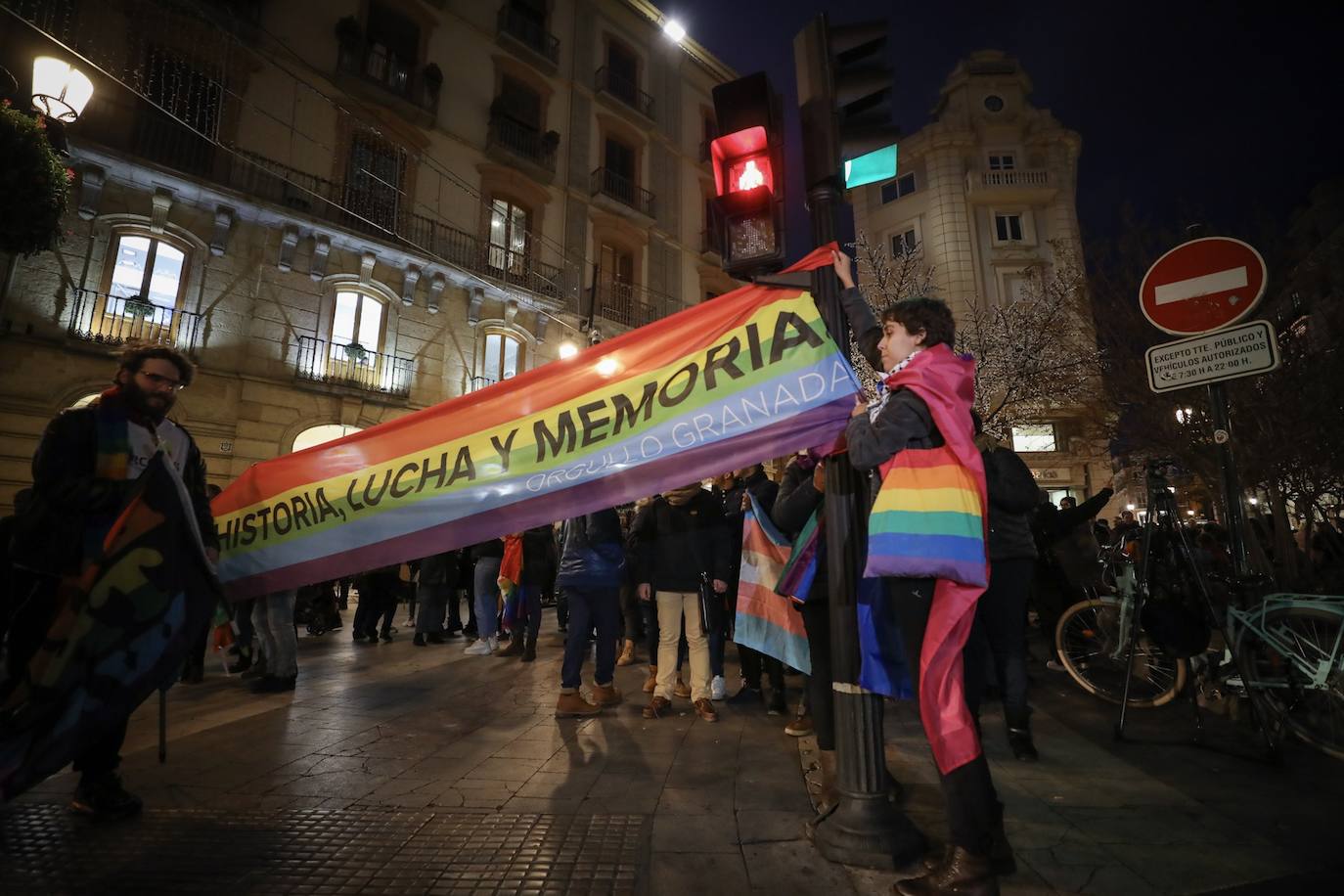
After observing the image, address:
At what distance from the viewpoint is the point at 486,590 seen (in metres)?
7.70

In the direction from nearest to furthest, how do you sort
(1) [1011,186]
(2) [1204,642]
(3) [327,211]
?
(2) [1204,642], (3) [327,211], (1) [1011,186]

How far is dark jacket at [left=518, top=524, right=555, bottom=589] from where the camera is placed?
7633 mm

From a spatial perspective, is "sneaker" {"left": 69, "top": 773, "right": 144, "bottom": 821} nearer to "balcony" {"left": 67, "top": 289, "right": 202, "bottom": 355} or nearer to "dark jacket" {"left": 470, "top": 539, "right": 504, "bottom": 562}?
"dark jacket" {"left": 470, "top": 539, "right": 504, "bottom": 562}

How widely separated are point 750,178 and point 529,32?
2085cm

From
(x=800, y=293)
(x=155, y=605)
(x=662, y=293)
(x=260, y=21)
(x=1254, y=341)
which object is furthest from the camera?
(x=662, y=293)

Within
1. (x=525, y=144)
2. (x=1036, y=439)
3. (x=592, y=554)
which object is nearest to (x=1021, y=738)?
(x=592, y=554)

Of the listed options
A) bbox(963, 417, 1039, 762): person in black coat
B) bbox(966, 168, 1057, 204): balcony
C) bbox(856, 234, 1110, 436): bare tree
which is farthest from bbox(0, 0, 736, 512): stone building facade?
bbox(966, 168, 1057, 204): balcony

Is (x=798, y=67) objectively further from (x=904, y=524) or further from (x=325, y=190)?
(x=325, y=190)

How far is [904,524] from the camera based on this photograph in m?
2.23

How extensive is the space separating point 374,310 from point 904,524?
16.6 metres

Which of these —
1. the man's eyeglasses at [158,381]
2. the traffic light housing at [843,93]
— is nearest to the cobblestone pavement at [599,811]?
the man's eyeglasses at [158,381]

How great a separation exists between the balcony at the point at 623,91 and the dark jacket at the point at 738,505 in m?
19.2

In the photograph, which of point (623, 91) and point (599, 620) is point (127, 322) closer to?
point (599, 620)

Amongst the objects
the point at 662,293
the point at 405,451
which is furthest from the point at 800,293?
the point at 662,293
